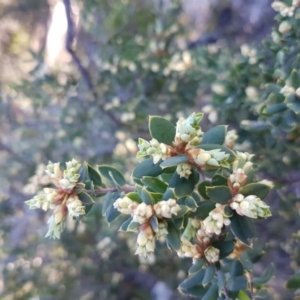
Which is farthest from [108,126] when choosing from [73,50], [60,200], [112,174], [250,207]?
[250,207]

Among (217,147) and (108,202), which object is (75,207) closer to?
(108,202)

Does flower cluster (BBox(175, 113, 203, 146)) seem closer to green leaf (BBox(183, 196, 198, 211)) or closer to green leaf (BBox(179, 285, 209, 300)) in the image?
green leaf (BBox(183, 196, 198, 211))

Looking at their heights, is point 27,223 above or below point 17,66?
below

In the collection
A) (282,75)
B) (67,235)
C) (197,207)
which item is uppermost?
(282,75)

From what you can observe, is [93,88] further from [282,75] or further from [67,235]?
[282,75]

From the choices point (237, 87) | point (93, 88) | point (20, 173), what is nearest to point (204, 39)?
point (93, 88)

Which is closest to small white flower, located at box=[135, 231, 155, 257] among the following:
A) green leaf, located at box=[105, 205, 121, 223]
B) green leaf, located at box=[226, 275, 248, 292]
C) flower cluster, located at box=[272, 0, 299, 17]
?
green leaf, located at box=[105, 205, 121, 223]

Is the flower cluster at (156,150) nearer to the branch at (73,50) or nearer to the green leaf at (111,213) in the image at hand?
the green leaf at (111,213)
